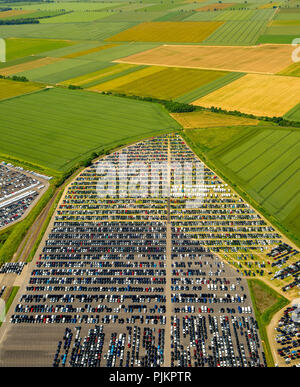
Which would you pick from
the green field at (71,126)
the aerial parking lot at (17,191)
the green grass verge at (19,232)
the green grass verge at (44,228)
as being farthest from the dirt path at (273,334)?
the green field at (71,126)

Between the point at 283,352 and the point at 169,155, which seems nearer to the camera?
the point at 283,352

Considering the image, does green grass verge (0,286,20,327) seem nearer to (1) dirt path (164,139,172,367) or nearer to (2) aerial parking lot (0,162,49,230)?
(2) aerial parking lot (0,162,49,230)

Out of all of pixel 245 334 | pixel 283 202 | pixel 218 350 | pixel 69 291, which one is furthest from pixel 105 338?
pixel 283 202

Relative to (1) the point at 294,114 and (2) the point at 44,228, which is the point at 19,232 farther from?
(1) the point at 294,114

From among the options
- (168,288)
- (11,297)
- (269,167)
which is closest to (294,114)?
(269,167)

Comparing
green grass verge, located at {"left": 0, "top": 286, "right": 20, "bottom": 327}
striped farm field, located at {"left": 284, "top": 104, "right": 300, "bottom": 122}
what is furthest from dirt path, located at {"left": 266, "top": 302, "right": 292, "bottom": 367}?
striped farm field, located at {"left": 284, "top": 104, "right": 300, "bottom": 122}

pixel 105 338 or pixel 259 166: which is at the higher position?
pixel 259 166

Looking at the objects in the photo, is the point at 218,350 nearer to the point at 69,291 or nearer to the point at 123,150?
the point at 69,291
